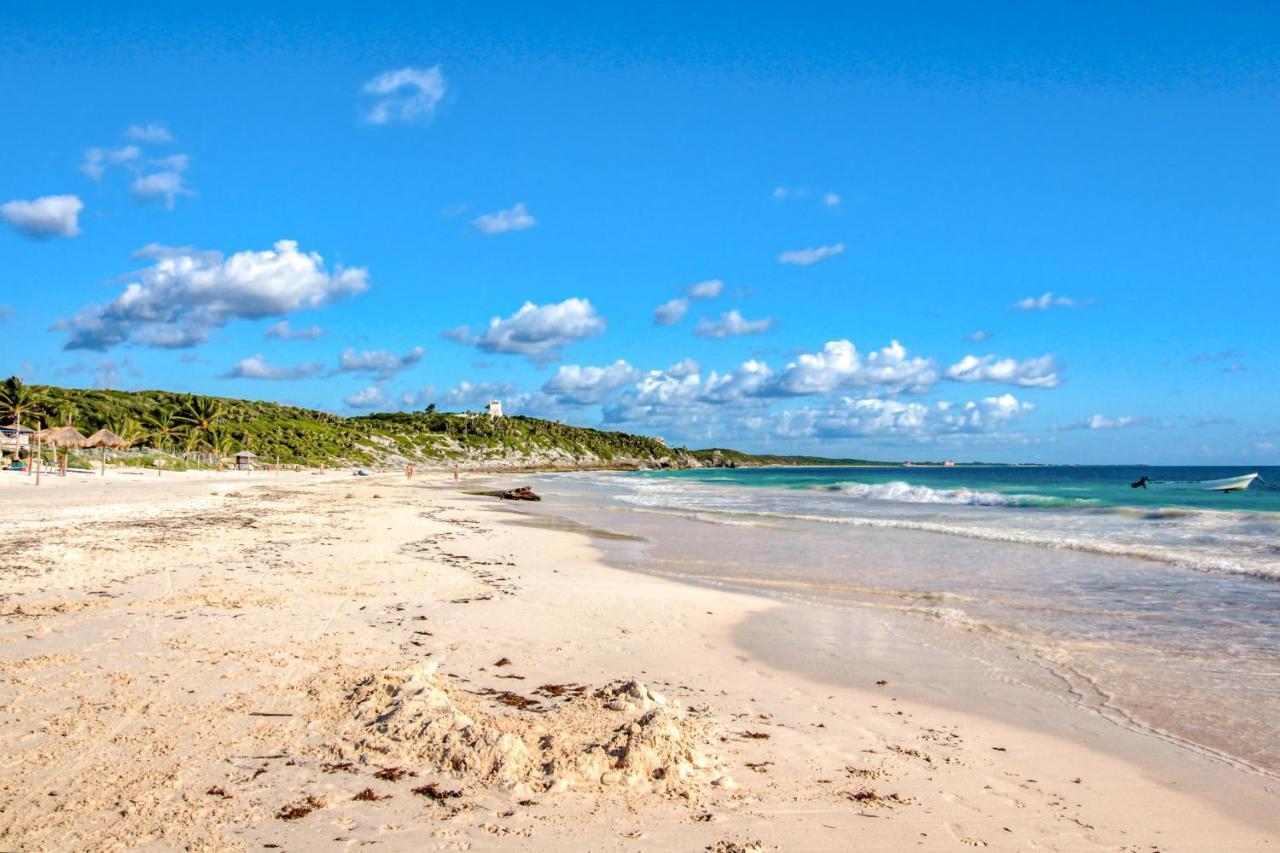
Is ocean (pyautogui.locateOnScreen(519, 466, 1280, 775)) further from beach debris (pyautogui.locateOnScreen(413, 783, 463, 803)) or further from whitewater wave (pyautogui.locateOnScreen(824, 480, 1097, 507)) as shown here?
whitewater wave (pyautogui.locateOnScreen(824, 480, 1097, 507))

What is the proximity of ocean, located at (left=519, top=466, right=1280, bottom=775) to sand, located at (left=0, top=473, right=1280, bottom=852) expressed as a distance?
1360mm

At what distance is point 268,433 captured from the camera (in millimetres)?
103500

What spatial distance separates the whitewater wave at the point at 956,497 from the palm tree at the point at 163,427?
69070 millimetres

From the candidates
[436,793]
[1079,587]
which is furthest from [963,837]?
[1079,587]

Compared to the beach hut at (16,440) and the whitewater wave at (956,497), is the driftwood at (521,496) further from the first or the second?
the beach hut at (16,440)

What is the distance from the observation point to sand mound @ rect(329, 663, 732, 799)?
5258 mm

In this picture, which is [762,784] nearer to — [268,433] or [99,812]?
[99,812]

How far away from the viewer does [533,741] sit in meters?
5.75

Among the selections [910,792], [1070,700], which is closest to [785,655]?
[1070,700]

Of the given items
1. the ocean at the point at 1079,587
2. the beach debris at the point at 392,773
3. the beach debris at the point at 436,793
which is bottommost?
the ocean at the point at 1079,587

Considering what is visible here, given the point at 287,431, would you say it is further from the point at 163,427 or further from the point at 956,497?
the point at 956,497

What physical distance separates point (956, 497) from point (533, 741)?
56.5 m

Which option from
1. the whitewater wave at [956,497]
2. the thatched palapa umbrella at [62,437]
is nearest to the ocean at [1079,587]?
the whitewater wave at [956,497]

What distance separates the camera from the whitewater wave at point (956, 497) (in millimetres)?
49281
